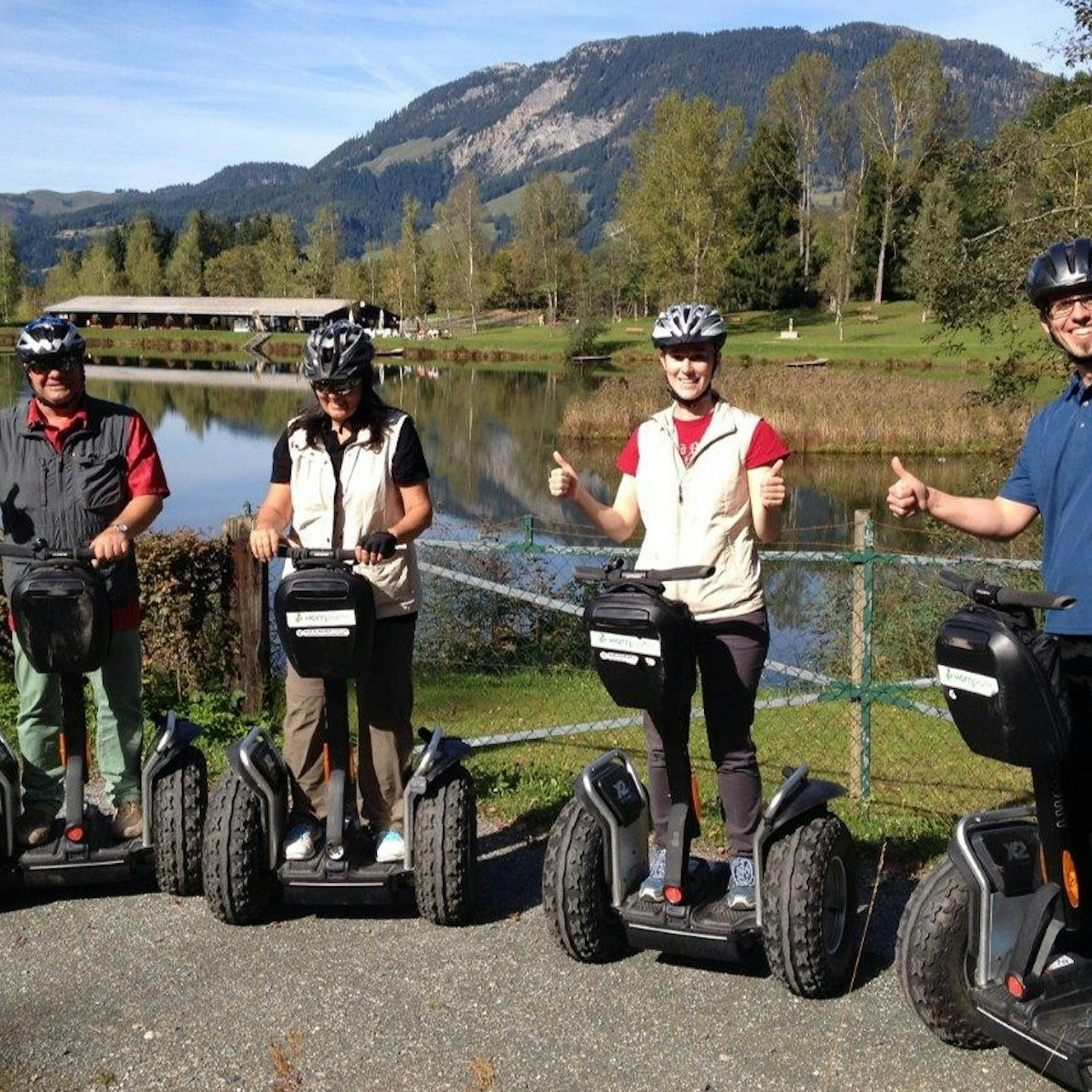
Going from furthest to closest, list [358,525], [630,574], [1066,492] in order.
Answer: [358,525] → [630,574] → [1066,492]

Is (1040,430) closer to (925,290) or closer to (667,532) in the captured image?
(667,532)

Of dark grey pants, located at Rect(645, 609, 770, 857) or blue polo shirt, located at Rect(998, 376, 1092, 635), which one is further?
dark grey pants, located at Rect(645, 609, 770, 857)

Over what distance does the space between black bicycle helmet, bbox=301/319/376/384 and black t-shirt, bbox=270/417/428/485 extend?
210 millimetres

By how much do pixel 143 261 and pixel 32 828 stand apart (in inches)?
4521

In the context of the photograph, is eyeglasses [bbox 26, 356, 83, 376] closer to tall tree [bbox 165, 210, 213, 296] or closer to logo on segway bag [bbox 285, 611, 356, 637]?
logo on segway bag [bbox 285, 611, 356, 637]

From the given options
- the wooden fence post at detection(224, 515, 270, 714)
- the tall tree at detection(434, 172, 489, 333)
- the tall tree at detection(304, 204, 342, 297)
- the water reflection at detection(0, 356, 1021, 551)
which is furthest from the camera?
the tall tree at detection(304, 204, 342, 297)

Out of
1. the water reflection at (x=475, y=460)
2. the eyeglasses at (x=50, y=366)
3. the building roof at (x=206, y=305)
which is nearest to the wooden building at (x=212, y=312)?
→ the building roof at (x=206, y=305)

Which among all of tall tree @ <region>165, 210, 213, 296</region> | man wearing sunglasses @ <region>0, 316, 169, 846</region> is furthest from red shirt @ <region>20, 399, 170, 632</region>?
tall tree @ <region>165, 210, 213, 296</region>

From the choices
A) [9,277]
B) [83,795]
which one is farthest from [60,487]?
[9,277]

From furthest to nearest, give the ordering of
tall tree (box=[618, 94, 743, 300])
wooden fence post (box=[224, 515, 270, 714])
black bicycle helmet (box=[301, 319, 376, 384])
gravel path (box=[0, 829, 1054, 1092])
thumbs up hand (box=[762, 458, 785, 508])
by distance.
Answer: tall tree (box=[618, 94, 743, 300])
wooden fence post (box=[224, 515, 270, 714])
black bicycle helmet (box=[301, 319, 376, 384])
thumbs up hand (box=[762, 458, 785, 508])
gravel path (box=[0, 829, 1054, 1092])

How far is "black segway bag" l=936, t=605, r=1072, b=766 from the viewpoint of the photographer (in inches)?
118

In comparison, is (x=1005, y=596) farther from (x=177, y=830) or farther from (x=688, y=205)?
(x=688, y=205)

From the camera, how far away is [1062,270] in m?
3.17

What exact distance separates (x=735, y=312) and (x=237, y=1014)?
6550cm
